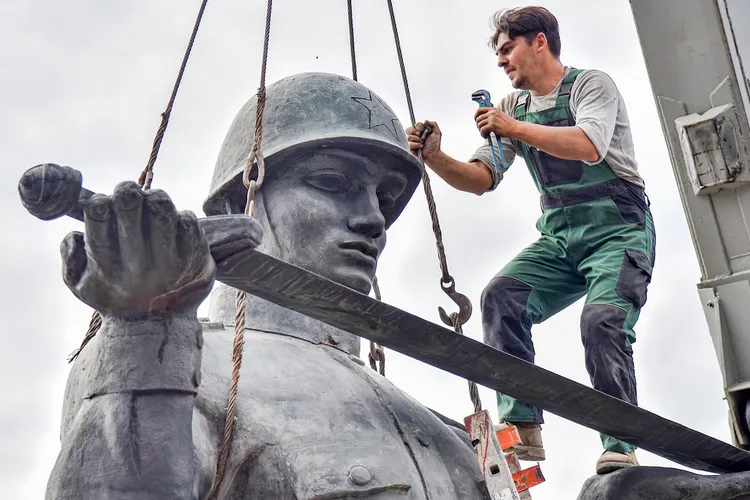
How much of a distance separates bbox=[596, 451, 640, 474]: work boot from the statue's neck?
1.14m

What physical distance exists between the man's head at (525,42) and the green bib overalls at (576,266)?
134 millimetres

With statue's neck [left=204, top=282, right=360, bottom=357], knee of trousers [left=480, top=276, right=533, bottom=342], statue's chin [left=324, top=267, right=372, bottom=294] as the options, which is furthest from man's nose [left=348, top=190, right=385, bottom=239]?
knee of trousers [left=480, top=276, right=533, bottom=342]

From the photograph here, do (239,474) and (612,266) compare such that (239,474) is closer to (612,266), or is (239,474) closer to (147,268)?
(147,268)

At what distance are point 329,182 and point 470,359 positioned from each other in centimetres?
110

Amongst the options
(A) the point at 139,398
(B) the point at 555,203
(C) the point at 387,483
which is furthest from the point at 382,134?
(A) the point at 139,398

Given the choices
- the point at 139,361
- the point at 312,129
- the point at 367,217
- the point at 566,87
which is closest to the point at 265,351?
the point at 367,217

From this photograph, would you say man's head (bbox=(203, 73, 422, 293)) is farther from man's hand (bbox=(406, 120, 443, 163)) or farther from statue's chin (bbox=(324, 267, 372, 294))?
man's hand (bbox=(406, 120, 443, 163))

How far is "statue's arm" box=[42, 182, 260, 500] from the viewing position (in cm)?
407

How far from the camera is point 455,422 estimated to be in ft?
19.7

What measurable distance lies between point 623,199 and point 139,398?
2759mm

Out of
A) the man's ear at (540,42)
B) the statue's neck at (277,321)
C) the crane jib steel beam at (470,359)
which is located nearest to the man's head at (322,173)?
the statue's neck at (277,321)

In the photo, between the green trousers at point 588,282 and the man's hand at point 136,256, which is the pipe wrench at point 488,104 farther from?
the man's hand at point 136,256

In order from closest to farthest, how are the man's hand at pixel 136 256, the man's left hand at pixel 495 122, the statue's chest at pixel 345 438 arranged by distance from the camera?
the man's hand at pixel 136 256, the statue's chest at pixel 345 438, the man's left hand at pixel 495 122

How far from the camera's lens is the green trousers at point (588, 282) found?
5758 millimetres
